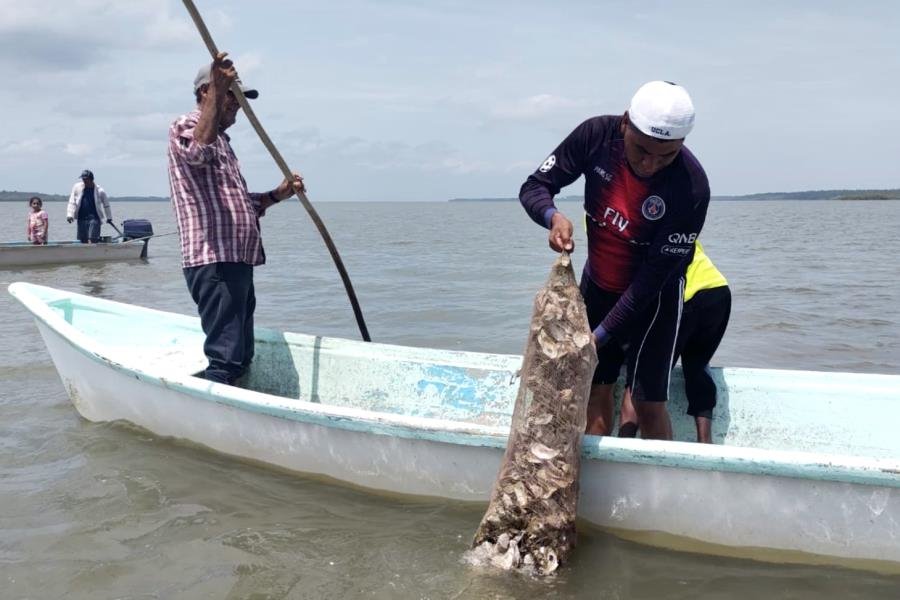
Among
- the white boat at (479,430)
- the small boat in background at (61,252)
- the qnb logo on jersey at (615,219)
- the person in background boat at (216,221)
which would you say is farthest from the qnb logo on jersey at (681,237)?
the small boat in background at (61,252)

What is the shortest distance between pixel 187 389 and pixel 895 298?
1149cm

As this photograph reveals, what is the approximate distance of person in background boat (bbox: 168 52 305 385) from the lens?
4.14 metres

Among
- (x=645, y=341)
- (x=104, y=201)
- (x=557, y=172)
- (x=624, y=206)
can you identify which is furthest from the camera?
(x=104, y=201)

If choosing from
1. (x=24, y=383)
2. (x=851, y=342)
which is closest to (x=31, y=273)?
(x=24, y=383)

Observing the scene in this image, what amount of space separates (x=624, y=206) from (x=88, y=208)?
14.2 m

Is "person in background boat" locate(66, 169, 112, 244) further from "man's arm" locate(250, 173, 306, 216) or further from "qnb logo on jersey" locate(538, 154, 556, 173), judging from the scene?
"qnb logo on jersey" locate(538, 154, 556, 173)

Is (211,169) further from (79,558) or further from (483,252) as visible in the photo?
(483,252)

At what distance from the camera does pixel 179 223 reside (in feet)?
14.4

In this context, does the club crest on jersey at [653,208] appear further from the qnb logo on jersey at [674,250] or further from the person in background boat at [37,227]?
the person in background boat at [37,227]

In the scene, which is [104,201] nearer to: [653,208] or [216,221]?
[216,221]

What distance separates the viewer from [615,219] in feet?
11.8

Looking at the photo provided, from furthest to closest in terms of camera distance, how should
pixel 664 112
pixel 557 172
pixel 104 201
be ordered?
pixel 104 201 → pixel 557 172 → pixel 664 112

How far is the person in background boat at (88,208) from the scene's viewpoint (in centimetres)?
1484

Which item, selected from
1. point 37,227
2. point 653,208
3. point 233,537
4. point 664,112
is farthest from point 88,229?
point 664,112
